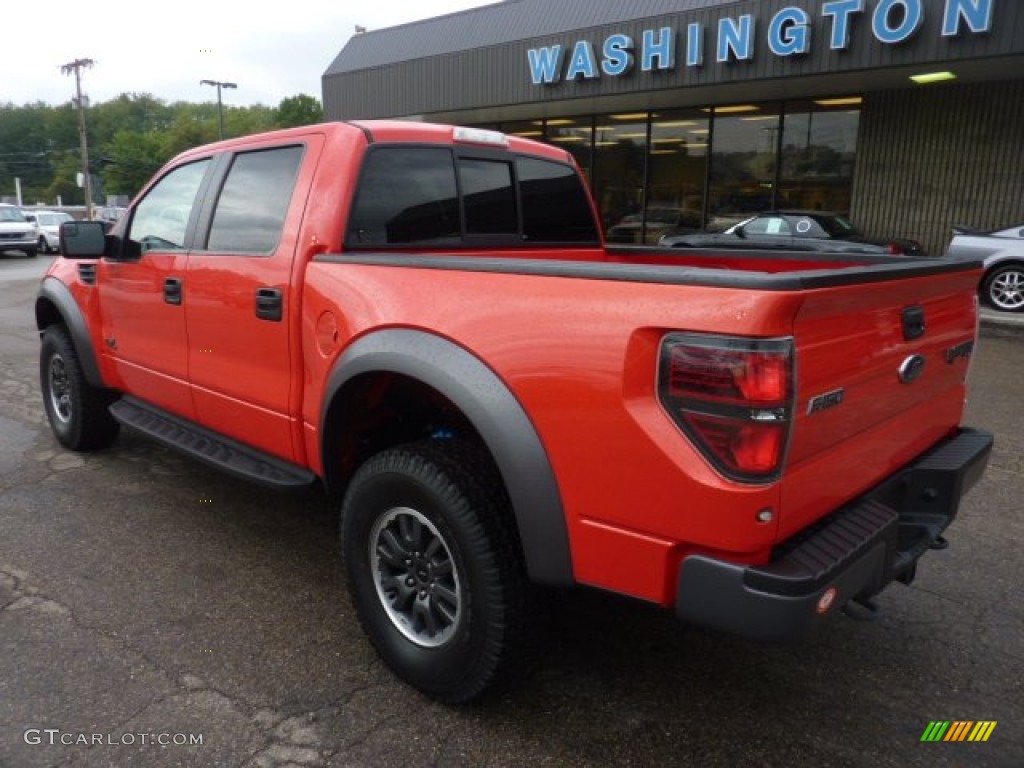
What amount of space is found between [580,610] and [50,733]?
187 centimetres

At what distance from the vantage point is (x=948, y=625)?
3057mm

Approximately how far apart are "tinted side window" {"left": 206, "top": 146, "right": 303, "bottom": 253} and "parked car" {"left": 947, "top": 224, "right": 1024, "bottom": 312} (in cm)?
1018

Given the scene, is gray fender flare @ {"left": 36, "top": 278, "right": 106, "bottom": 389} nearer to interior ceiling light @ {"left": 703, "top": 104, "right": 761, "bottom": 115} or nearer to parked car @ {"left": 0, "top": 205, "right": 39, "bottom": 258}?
interior ceiling light @ {"left": 703, "top": 104, "right": 761, "bottom": 115}

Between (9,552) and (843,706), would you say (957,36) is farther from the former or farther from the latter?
(9,552)

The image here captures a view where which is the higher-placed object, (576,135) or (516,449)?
(576,135)

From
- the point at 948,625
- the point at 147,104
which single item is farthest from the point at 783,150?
the point at 147,104

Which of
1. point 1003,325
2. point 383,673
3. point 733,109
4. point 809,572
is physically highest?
point 733,109

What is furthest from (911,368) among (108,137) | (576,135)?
(108,137)

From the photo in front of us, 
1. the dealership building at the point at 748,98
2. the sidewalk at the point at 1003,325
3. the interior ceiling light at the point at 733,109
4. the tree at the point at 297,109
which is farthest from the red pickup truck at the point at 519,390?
the tree at the point at 297,109

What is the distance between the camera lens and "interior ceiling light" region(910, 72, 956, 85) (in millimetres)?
12469

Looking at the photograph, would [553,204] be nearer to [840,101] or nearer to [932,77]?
[932,77]

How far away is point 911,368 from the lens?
7.68 ft

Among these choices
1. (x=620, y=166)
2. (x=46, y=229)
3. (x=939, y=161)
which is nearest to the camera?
(x=939, y=161)

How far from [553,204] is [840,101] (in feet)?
42.6
